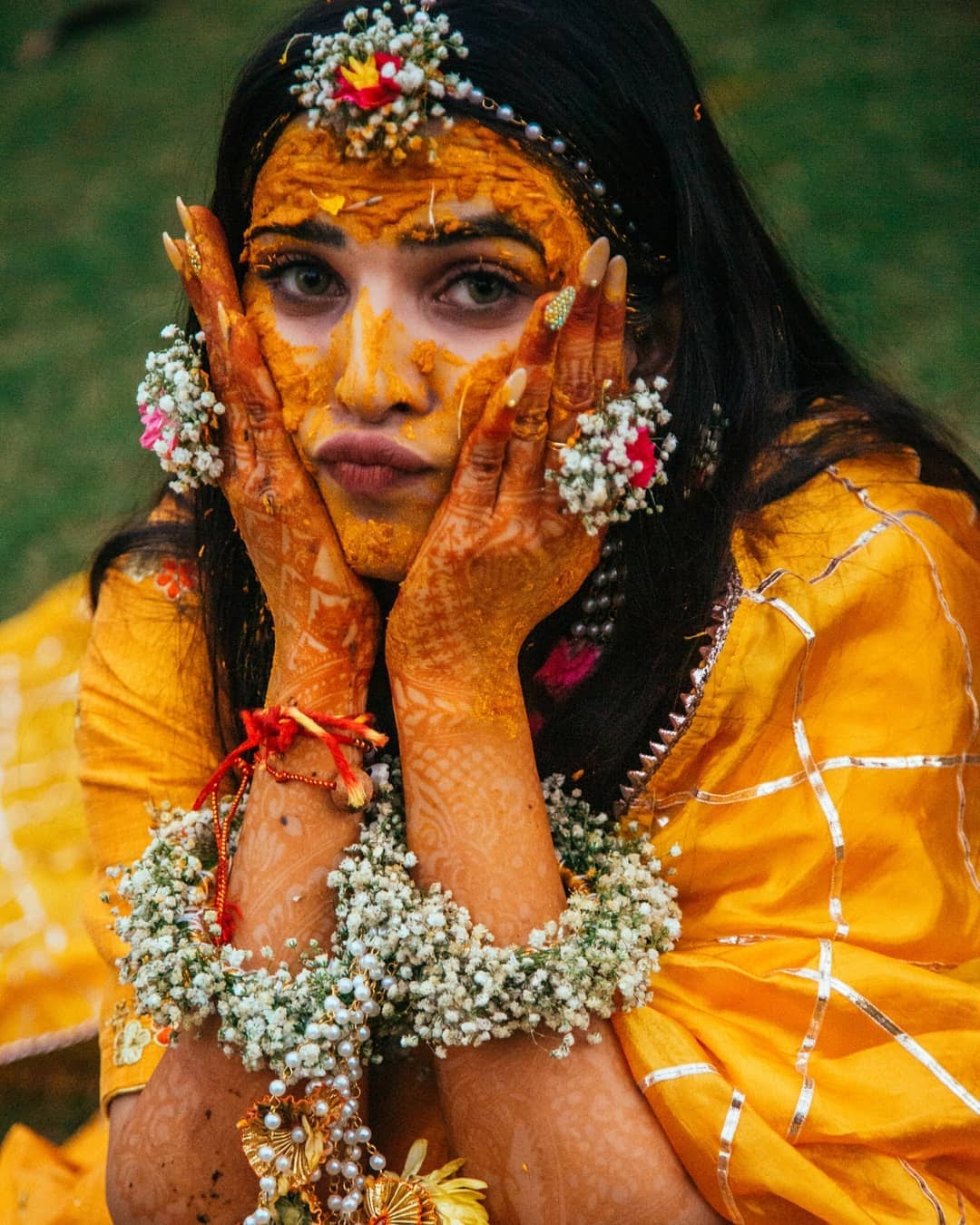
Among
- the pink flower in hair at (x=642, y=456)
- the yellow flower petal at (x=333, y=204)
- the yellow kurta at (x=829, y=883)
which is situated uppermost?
the yellow flower petal at (x=333, y=204)

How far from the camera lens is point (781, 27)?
10570mm

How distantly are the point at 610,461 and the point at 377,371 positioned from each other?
1.55ft

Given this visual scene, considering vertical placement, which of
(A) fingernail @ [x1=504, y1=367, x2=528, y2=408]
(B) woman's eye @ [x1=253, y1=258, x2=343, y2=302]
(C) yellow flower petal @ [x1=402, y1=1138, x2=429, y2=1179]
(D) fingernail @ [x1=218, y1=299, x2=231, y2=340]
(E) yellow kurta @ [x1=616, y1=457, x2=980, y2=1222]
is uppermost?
(B) woman's eye @ [x1=253, y1=258, x2=343, y2=302]

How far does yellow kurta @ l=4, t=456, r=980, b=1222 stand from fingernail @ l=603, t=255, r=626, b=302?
0.69m

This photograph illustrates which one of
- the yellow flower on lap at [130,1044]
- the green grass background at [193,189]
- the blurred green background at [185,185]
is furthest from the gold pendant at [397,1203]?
the blurred green background at [185,185]

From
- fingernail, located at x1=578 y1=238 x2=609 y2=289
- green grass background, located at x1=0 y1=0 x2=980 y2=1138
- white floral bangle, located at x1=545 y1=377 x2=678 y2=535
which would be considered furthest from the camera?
green grass background, located at x1=0 y1=0 x2=980 y2=1138

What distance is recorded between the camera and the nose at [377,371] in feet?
9.36

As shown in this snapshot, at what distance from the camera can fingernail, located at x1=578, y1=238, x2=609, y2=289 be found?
2.73 m

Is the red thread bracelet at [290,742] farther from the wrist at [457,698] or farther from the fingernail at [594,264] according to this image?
the fingernail at [594,264]

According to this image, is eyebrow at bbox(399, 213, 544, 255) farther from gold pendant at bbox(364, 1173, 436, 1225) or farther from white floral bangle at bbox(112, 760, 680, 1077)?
gold pendant at bbox(364, 1173, 436, 1225)

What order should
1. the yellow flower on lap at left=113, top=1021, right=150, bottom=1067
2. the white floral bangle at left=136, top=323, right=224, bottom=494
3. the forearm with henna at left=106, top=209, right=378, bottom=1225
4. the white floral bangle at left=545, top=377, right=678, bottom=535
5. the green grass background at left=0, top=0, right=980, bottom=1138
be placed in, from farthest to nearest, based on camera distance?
the green grass background at left=0, top=0, right=980, bottom=1138, the yellow flower on lap at left=113, top=1021, right=150, bottom=1067, the white floral bangle at left=136, top=323, right=224, bottom=494, the forearm with henna at left=106, top=209, right=378, bottom=1225, the white floral bangle at left=545, top=377, right=678, bottom=535

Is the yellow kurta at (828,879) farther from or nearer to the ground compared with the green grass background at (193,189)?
farther from the ground

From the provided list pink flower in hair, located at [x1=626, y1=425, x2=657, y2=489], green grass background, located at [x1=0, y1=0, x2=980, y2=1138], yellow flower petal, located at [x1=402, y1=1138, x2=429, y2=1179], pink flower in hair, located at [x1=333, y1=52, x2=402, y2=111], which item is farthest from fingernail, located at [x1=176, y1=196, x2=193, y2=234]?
green grass background, located at [x1=0, y1=0, x2=980, y2=1138]

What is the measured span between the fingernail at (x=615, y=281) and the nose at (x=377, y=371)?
1.29 feet
